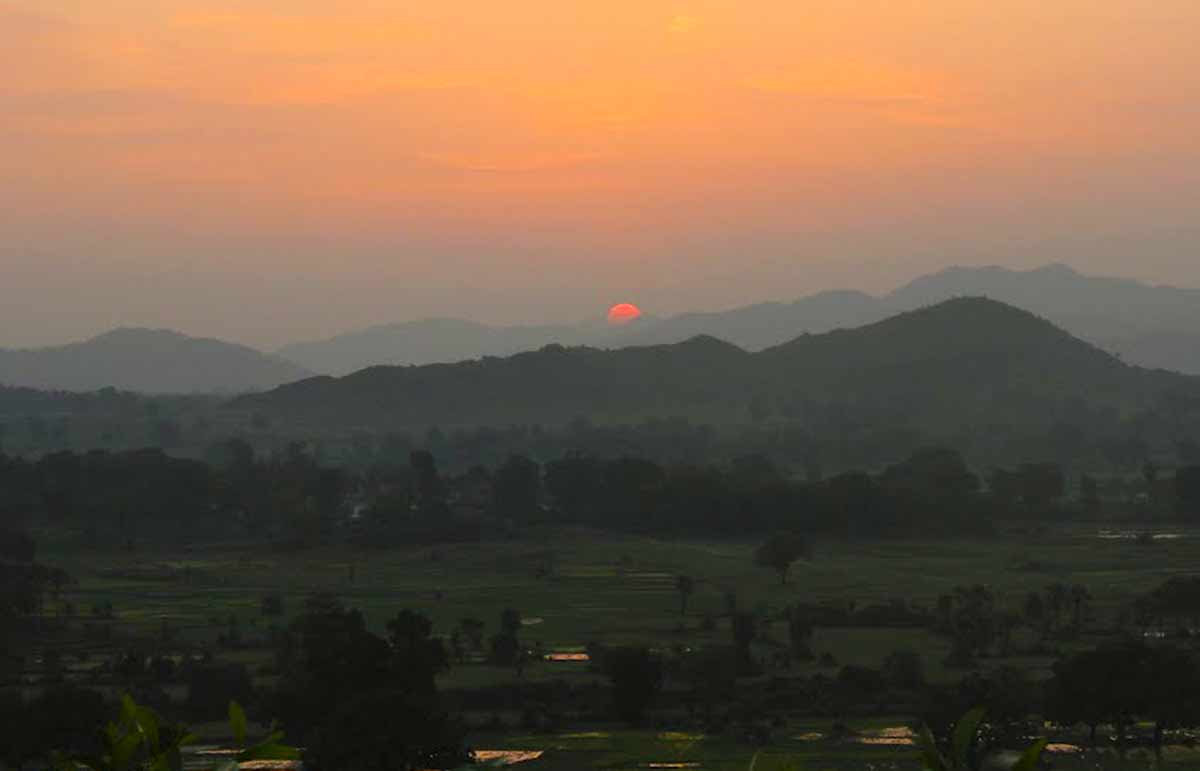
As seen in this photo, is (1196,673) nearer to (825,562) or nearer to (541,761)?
(541,761)

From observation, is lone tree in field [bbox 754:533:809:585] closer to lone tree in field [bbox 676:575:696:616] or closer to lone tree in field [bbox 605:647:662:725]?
lone tree in field [bbox 676:575:696:616]

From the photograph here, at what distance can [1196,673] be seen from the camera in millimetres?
71812

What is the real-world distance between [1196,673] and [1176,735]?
111 inches

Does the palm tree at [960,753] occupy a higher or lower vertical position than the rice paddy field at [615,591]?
higher

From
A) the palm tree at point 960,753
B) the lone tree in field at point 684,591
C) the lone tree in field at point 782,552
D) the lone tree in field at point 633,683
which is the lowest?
the lone tree in field at point 633,683

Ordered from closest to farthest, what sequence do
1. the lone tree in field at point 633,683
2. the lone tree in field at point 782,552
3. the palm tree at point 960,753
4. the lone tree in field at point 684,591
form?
the palm tree at point 960,753 → the lone tree in field at point 633,683 → the lone tree in field at point 684,591 → the lone tree in field at point 782,552

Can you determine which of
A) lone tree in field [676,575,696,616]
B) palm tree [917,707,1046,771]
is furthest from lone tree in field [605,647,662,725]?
palm tree [917,707,1046,771]

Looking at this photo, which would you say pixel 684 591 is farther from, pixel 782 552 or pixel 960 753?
pixel 960 753

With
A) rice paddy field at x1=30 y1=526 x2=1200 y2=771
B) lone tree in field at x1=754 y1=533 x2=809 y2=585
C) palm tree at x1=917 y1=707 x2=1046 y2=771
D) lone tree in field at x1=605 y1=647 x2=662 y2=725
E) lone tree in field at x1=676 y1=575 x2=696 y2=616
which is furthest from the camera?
lone tree in field at x1=754 y1=533 x2=809 y2=585

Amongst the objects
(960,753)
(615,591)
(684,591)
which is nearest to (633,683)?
(684,591)

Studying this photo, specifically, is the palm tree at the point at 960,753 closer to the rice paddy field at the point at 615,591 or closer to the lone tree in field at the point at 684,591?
the rice paddy field at the point at 615,591

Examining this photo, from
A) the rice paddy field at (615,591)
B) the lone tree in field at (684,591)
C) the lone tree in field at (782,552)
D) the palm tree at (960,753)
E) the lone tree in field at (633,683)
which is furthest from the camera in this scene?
the lone tree in field at (782,552)

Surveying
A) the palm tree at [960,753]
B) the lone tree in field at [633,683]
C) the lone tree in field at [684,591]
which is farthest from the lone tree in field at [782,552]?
the palm tree at [960,753]

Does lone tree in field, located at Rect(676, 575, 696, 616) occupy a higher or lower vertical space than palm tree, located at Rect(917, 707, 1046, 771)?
lower
